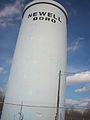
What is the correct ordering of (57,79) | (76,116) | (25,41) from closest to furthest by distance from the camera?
(57,79) → (25,41) → (76,116)

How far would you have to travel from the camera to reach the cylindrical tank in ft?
49.1

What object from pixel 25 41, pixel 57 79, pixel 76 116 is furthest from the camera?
pixel 76 116

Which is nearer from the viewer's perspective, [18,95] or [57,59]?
[18,95]

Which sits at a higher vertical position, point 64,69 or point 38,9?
point 38,9

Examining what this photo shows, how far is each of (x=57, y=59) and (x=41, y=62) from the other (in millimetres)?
1544

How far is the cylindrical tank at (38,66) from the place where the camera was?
15.0 m

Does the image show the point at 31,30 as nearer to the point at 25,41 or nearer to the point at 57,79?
the point at 25,41

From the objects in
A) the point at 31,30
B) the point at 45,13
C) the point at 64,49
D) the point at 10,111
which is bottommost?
the point at 10,111

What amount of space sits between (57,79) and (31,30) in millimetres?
5151

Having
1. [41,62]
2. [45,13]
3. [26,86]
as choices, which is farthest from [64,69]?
[45,13]

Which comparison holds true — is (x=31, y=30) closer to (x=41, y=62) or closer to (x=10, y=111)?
(x=41, y=62)

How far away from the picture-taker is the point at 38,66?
1595cm

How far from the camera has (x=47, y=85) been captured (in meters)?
15.6

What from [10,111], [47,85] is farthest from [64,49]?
[10,111]
